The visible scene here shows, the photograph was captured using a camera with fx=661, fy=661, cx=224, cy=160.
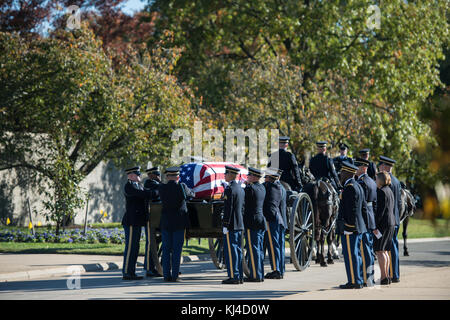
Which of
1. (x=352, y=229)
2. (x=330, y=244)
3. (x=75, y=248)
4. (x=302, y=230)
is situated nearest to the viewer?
(x=352, y=229)

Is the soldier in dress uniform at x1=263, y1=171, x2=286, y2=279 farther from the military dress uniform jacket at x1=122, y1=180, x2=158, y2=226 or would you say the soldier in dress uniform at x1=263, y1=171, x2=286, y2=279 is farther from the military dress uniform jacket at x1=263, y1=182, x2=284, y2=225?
the military dress uniform jacket at x1=122, y1=180, x2=158, y2=226

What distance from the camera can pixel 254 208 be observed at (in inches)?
457

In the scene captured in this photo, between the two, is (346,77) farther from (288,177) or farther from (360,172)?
(360,172)

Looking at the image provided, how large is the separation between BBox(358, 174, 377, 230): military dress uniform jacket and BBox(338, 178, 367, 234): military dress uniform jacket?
265 millimetres

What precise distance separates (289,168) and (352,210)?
3.75 m

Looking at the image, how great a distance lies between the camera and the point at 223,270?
13742 mm

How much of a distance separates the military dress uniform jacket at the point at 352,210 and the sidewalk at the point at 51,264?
18.4 ft

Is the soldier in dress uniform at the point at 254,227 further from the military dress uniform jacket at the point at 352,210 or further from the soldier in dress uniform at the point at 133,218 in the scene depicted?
the soldier in dress uniform at the point at 133,218

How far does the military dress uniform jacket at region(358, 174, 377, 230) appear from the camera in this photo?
1077 centimetres

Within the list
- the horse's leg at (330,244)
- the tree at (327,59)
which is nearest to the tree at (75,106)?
the tree at (327,59)

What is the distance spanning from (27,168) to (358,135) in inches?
463

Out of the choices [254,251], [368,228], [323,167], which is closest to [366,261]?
[368,228]

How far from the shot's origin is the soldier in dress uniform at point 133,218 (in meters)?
11.8

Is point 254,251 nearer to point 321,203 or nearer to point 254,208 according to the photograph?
point 254,208
